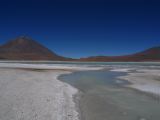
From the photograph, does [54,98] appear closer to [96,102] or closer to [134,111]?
[96,102]

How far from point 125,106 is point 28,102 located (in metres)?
4.11

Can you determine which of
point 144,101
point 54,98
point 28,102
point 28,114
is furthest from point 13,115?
point 144,101

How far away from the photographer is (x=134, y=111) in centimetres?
818

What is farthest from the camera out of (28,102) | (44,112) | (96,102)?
(96,102)

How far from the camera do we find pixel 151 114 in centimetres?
782

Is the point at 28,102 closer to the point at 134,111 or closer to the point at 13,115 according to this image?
the point at 13,115

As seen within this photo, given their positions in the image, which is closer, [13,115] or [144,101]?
[13,115]

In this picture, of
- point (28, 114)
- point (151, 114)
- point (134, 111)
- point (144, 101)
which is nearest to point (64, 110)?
point (28, 114)

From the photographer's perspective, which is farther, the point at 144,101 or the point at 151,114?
the point at 144,101

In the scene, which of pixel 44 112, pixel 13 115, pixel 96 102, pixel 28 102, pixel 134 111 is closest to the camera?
pixel 13 115

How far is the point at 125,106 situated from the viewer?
899 centimetres

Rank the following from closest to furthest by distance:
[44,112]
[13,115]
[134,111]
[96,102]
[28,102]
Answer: [13,115] → [44,112] → [134,111] → [28,102] → [96,102]

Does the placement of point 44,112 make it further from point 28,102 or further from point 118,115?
point 118,115

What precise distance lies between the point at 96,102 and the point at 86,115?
237 cm
